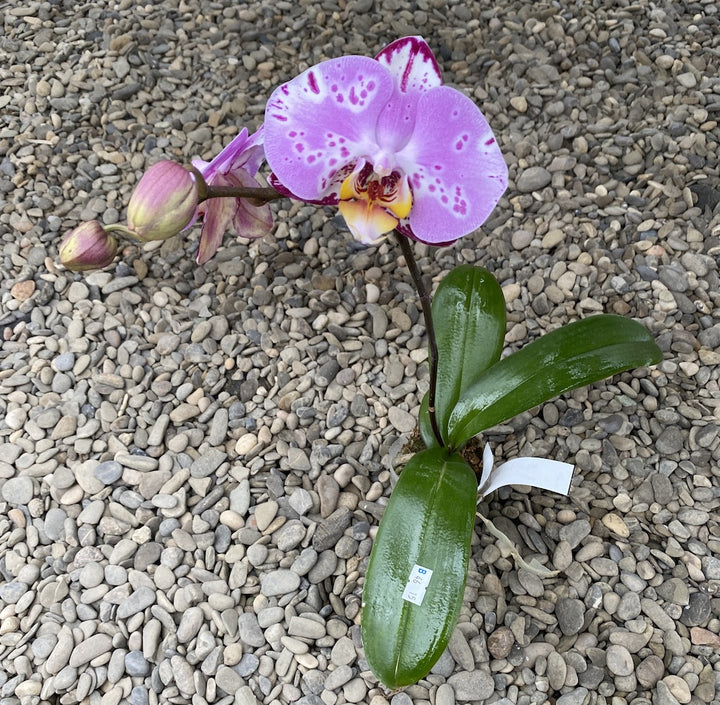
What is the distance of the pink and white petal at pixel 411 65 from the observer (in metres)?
0.82

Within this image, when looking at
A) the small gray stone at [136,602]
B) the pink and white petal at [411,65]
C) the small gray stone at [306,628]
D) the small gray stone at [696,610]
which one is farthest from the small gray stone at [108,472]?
the small gray stone at [696,610]

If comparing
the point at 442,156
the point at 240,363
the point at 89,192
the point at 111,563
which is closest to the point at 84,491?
the point at 111,563

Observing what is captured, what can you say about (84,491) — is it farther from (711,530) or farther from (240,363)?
(711,530)

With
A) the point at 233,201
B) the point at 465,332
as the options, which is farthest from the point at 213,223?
the point at 465,332

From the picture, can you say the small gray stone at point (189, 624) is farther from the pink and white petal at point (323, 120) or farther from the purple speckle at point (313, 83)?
the purple speckle at point (313, 83)

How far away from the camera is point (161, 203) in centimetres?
76

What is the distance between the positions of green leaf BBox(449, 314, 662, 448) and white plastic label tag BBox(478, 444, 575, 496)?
3.0 inches

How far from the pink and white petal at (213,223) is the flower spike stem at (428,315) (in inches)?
9.3

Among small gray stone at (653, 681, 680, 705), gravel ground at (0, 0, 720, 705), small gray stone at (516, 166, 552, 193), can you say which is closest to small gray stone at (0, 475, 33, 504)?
gravel ground at (0, 0, 720, 705)

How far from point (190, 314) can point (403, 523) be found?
76 cm

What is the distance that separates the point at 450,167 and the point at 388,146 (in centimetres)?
8

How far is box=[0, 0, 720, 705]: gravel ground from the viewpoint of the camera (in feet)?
3.85

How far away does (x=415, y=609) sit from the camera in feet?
3.32

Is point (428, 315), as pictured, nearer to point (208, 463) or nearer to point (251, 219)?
point (251, 219)
